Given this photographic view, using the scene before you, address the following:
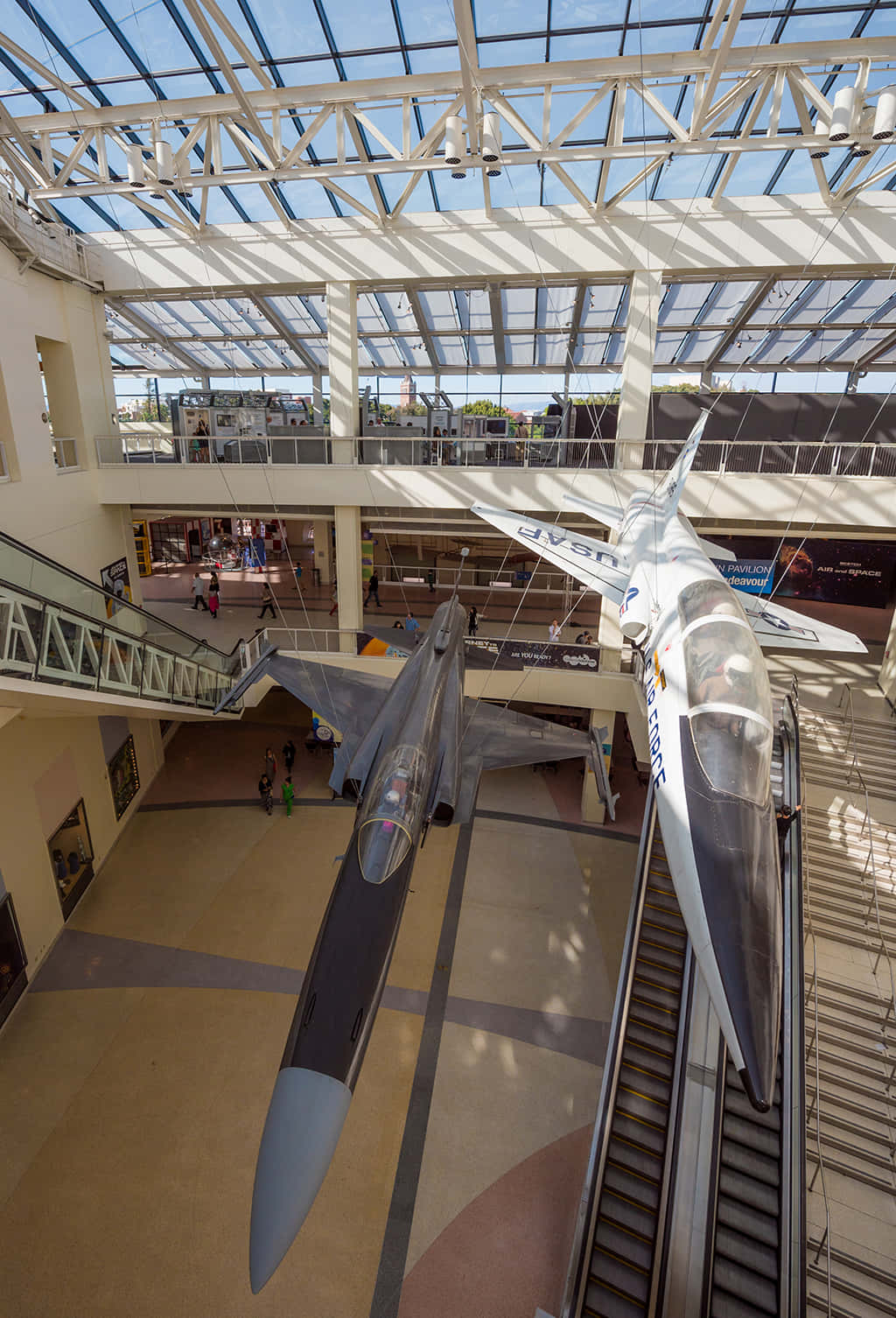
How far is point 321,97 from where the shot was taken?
11.0 meters

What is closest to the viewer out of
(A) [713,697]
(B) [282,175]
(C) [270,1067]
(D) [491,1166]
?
(A) [713,697]

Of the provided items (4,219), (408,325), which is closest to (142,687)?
(4,219)

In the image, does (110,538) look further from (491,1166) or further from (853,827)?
(853,827)

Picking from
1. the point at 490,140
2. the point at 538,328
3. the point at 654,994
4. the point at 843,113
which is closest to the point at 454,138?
the point at 490,140

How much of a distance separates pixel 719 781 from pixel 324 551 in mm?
23490

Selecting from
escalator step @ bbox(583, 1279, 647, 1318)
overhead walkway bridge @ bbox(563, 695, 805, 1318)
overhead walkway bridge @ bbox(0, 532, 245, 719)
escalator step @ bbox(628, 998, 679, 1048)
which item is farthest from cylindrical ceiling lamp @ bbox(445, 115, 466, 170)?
escalator step @ bbox(583, 1279, 647, 1318)

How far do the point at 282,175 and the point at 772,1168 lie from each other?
17607mm

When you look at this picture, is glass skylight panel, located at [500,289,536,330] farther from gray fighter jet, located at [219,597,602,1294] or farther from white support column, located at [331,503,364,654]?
gray fighter jet, located at [219,597,602,1294]

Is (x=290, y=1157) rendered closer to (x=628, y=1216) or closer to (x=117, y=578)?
(x=628, y=1216)

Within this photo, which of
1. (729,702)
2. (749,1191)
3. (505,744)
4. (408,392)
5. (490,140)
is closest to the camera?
(729,702)

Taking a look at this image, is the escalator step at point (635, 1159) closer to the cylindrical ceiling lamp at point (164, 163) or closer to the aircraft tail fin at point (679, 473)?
the aircraft tail fin at point (679, 473)

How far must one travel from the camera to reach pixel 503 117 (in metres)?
11.7

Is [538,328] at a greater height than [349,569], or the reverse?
[538,328]

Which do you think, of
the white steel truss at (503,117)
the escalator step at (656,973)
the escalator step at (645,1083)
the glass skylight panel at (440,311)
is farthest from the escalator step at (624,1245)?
the glass skylight panel at (440,311)
